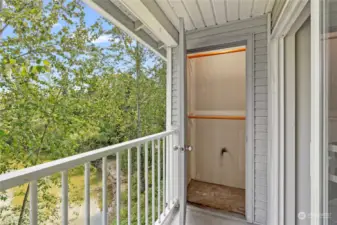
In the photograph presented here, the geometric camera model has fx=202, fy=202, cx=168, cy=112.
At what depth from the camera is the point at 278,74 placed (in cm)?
194

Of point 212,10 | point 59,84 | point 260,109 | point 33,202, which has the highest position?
point 212,10

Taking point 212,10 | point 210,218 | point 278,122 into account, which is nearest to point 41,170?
point 278,122

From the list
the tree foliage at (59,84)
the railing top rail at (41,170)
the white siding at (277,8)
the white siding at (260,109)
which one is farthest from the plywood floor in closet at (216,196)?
the white siding at (277,8)

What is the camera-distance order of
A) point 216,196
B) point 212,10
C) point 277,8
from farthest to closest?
1. point 216,196
2. point 212,10
3. point 277,8

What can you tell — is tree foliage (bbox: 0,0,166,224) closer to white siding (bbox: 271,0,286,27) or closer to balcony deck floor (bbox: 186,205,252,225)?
balcony deck floor (bbox: 186,205,252,225)

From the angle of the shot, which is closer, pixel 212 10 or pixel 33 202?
pixel 33 202

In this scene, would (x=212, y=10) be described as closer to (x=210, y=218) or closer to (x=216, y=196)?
(x=210, y=218)

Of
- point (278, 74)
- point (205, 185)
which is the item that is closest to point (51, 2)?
point (278, 74)

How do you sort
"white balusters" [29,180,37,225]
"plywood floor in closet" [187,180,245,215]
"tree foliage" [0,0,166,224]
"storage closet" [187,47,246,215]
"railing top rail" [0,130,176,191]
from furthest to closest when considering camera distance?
"storage closet" [187,47,246,215], "plywood floor in closet" [187,180,245,215], "tree foliage" [0,0,166,224], "white balusters" [29,180,37,225], "railing top rail" [0,130,176,191]

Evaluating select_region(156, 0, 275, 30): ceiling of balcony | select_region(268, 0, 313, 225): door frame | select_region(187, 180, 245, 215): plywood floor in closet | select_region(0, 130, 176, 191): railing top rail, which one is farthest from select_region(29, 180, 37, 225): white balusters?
select_region(187, 180, 245, 215): plywood floor in closet

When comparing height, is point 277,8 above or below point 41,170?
above

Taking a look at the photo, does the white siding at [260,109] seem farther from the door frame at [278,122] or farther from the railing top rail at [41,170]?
the railing top rail at [41,170]

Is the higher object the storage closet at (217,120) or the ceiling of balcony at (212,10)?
the ceiling of balcony at (212,10)

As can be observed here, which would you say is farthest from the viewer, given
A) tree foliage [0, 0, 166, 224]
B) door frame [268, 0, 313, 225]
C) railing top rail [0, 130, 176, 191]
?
door frame [268, 0, 313, 225]
